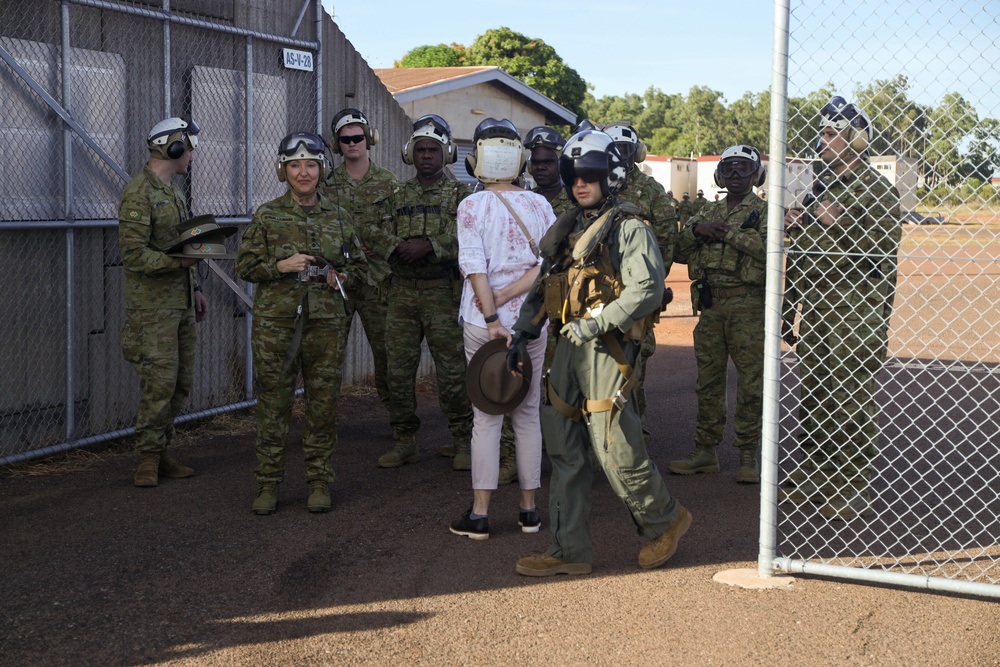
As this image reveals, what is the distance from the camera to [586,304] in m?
5.12

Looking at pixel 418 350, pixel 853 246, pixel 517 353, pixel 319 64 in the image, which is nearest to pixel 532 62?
pixel 319 64

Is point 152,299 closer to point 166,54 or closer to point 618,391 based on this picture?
point 166,54

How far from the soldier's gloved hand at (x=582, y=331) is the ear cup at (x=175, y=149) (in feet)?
10.7

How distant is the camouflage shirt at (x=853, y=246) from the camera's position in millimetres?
6102

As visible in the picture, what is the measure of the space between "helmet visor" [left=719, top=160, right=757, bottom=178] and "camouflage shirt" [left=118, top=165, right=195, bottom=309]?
12.1ft

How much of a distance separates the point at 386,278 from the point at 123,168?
2.20m

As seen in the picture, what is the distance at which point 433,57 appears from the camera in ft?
157

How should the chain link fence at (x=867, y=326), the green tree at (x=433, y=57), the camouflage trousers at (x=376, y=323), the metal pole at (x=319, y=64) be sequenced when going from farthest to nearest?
the green tree at (x=433, y=57)
the metal pole at (x=319, y=64)
the camouflage trousers at (x=376, y=323)
the chain link fence at (x=867, y=326)

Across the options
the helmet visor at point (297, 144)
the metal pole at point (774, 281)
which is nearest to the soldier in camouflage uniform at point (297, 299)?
the helmet visor at point (297, 144)

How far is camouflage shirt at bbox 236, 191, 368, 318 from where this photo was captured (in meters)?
6.10

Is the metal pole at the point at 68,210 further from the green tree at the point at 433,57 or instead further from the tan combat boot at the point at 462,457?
the green tree at the point at 433,57

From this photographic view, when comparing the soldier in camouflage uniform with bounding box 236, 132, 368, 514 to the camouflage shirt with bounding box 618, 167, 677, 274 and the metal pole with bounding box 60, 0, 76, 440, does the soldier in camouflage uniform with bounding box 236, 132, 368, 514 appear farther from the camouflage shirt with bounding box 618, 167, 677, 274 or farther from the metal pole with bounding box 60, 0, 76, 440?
the camouflage shirt with bounding box 618, 167, 677, 274

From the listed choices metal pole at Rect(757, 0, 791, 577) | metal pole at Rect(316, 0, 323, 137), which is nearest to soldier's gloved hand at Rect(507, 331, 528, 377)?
metal pole at Rect(757, 0, 791, 577)

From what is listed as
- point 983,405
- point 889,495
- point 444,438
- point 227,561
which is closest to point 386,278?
point 444,438
